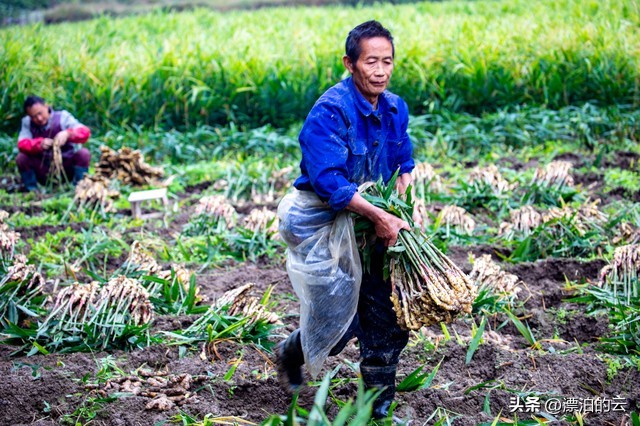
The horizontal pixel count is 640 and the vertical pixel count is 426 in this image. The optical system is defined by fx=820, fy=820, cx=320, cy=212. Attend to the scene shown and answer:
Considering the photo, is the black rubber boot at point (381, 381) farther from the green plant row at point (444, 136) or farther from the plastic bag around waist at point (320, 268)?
the green plant row at point (444, 136)

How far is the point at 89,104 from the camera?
897 cm

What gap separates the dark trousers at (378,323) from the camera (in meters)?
3.34

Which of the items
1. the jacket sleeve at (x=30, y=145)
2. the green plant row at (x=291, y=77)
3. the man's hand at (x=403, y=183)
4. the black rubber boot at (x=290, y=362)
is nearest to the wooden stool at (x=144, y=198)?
the jacket sleeve at (x=30, y=145)

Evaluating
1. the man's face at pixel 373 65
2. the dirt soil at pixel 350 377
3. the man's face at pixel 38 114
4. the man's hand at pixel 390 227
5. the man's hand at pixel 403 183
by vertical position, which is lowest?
the dirt soil at pixel 350 377

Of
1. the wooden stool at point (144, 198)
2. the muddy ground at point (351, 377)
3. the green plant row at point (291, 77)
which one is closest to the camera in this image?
the muddy ground at point (351, 377)

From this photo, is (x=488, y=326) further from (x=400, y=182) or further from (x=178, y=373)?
(x=178, y=373)

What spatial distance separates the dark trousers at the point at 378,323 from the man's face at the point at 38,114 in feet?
16.5

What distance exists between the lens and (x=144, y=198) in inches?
249

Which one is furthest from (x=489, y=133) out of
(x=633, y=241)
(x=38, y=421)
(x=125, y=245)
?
(x=38, y=421)

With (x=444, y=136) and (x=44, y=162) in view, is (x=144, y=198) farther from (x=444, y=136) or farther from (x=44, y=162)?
(x=444, y=136)

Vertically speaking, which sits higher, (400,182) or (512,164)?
(400,182)

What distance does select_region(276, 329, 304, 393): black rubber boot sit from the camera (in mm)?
3512

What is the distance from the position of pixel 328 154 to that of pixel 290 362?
0.98 m

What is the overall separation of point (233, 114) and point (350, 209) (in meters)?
6.04
